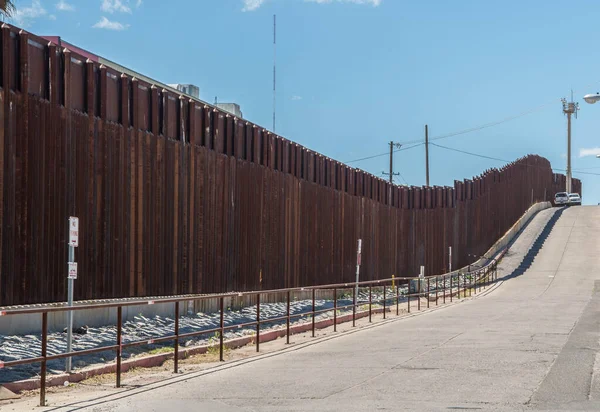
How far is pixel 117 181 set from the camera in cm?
2103

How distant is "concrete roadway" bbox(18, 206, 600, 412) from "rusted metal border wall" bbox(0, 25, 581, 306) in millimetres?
5237

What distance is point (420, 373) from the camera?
13656mm

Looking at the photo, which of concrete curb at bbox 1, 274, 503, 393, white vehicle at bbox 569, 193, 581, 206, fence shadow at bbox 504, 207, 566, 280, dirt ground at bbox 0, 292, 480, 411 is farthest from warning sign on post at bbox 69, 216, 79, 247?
white vehicle at bbox 569, 193, 581, 206

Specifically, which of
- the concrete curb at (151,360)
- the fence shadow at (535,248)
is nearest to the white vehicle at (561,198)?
the fence shadow at (535,248)

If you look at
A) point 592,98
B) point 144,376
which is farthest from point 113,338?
point 592,98

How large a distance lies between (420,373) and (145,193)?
10926mm

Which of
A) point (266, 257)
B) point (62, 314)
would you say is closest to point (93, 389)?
point (62, 314)

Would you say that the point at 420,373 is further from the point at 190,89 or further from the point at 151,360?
the point at 190,89

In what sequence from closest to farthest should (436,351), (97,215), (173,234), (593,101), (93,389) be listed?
1. (93,389)
2. (436,351)
3. (97,215)
4. (173,234)
5. (593,101)

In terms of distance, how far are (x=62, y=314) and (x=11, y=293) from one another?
106 cm

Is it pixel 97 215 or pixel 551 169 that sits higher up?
pixel 551 169

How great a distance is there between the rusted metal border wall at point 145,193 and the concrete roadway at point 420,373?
524 cm

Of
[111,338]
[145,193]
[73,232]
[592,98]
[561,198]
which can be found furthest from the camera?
[561,198]

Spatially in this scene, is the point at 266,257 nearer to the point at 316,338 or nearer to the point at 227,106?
the point at 316,338
